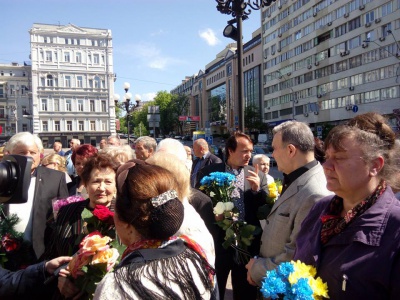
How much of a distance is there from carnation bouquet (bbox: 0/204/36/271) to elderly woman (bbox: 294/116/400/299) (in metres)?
2.10

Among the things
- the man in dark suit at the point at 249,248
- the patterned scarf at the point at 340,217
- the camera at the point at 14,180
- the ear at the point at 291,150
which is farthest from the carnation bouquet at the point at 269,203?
the camera at the point at 14,180

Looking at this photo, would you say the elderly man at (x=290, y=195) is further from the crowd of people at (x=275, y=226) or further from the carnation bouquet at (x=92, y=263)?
the carnation bouquet at (x=92, y=263)

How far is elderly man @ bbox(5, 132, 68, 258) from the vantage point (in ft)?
10.9

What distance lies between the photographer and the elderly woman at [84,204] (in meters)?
2.53

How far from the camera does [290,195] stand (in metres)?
2.71

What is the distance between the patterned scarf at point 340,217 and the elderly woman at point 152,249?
2.37ft

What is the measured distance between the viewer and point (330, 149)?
2.08 m

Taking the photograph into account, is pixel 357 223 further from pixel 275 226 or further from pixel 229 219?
pixel 229 219

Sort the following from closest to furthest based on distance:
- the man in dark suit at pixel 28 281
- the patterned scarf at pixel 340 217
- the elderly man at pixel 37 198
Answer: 1. the patterned scarf at pixel 340 217
2. the man in dark suit at pixel 28 281
3. the elderly man at pixel 37 198

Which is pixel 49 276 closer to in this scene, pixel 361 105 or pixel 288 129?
pixel 288 129

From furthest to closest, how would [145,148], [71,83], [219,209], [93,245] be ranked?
1. [71,83]
2. [145,148]
3. [219,209]
4. [93,245]

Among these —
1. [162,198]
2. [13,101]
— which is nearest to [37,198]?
[162,198]

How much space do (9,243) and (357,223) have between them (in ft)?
8.04

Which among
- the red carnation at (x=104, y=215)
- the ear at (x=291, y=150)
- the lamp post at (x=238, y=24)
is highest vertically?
the lamp post at (x=238, y=24)
